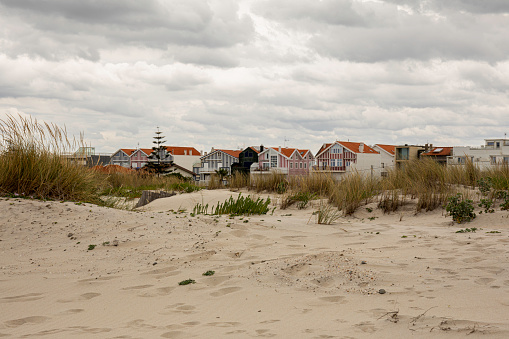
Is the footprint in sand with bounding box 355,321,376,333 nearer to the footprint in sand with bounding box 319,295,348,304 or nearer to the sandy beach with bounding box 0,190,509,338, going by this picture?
the sandy beach with bounding box 0,190,509,338

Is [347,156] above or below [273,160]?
above

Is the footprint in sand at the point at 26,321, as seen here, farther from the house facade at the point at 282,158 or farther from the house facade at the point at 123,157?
the house facade at the point at 123,157

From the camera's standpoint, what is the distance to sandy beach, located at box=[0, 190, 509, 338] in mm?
3311

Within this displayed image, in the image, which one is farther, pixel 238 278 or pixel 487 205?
pixel 487 205

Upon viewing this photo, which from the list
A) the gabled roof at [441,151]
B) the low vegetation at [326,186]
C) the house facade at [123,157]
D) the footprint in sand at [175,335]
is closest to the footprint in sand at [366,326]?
the footprint in sand at [175,335]

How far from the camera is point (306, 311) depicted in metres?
3.59

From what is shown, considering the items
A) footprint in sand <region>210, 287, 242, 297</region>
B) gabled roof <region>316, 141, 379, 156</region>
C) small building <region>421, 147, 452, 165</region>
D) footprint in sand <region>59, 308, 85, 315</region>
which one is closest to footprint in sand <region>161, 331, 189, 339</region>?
footprint in sand <region>210, 287, 242, 297</region>

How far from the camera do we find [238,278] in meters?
4.67

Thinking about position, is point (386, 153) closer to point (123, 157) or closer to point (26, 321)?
point (123, 157)

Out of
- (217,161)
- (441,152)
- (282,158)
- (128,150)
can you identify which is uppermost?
(128,150)

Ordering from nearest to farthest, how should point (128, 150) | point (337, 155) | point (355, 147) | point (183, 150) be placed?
point (355, 147) < point (337, 155) < point (183, 150) < point (128, 150)

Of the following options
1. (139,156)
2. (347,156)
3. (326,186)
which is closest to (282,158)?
(347,156)

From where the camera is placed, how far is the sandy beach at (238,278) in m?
3.31

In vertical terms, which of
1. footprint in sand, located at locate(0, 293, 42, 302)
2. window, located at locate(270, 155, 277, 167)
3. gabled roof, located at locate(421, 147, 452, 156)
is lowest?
footprint in sand, located at locate(0, 293, 42, 302)
